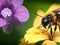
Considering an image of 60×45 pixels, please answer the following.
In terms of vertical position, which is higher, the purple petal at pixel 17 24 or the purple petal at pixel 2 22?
the purple petal at pixel 2 22

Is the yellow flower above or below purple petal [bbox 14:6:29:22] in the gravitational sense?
below

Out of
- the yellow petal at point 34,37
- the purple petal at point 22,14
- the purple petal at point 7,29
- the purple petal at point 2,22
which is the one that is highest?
the purple petal at point 22,14

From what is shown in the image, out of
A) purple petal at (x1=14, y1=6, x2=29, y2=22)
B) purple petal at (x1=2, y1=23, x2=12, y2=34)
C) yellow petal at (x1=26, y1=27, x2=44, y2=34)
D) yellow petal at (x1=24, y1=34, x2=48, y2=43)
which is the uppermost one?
purple petal at (x1=14, y1=6, x2=29, y2=22)

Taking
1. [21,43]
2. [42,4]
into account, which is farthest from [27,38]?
[42,4]

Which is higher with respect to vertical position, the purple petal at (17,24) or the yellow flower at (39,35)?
the purple petal at (17,24)
